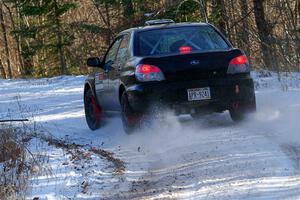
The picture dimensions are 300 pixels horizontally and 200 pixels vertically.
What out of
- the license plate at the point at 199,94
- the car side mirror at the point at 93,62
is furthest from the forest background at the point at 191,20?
the license plate at the point at 199,94

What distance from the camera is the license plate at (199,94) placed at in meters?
8.91

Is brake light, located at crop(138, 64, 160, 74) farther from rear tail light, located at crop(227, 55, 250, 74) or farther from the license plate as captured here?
rear tail light, located at crop(227, 55, 250, 74)

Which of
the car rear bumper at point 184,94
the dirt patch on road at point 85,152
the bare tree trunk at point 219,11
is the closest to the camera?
the dirt patch on road at point 85,152

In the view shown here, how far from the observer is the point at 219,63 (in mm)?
9039

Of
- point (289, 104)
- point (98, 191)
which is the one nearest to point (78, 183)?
point (98, 191)

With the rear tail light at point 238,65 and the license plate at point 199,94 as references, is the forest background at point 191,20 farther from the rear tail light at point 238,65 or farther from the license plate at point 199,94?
the license plate at point 199,94

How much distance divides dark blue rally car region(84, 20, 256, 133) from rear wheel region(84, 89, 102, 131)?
1.40m

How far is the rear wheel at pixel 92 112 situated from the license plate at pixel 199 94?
282 centimetres

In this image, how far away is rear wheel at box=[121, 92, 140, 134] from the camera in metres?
9.16

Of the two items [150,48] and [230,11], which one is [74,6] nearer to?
[230,11]

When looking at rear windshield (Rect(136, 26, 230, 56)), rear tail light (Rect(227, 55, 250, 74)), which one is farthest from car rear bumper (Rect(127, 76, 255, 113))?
rear windshield (Rect(136, 26, 230, 56))

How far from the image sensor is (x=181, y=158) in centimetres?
752

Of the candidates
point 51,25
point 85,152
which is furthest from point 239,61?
point 51,25

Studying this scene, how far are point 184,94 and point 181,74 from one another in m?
0.29
